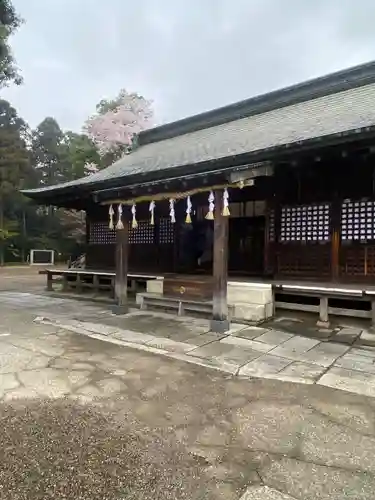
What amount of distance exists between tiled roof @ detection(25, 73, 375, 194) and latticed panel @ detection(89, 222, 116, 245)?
2154mm

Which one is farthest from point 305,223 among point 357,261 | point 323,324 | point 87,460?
point 87,460

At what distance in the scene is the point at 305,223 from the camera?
657 centimetres

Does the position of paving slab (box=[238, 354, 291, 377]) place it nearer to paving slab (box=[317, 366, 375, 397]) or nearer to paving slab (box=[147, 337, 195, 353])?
paving slab (box=[317, 366, 375, 397])

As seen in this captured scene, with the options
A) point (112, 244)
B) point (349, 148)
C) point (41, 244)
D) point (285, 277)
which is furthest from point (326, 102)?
point (41, 244)

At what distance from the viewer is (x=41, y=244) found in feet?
87.5

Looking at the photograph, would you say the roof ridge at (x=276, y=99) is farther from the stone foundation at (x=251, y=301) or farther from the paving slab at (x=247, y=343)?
the paving slab at (x=247, y=343)

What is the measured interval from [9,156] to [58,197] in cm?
1692

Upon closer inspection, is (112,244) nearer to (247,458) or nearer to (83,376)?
(83,376)

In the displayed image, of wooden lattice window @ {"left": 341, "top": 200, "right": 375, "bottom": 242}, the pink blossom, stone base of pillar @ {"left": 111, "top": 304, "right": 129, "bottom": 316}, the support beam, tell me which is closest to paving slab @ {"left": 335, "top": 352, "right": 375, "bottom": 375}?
the support beam

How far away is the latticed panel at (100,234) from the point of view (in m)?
10.4

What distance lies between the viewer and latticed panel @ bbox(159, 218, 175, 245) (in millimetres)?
9039

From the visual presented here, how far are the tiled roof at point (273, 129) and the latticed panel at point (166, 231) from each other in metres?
1.70

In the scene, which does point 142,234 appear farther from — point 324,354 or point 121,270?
point 324,354

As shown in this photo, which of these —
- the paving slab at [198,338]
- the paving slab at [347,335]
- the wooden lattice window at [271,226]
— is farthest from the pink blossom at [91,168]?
the paving slab at [347,335]
